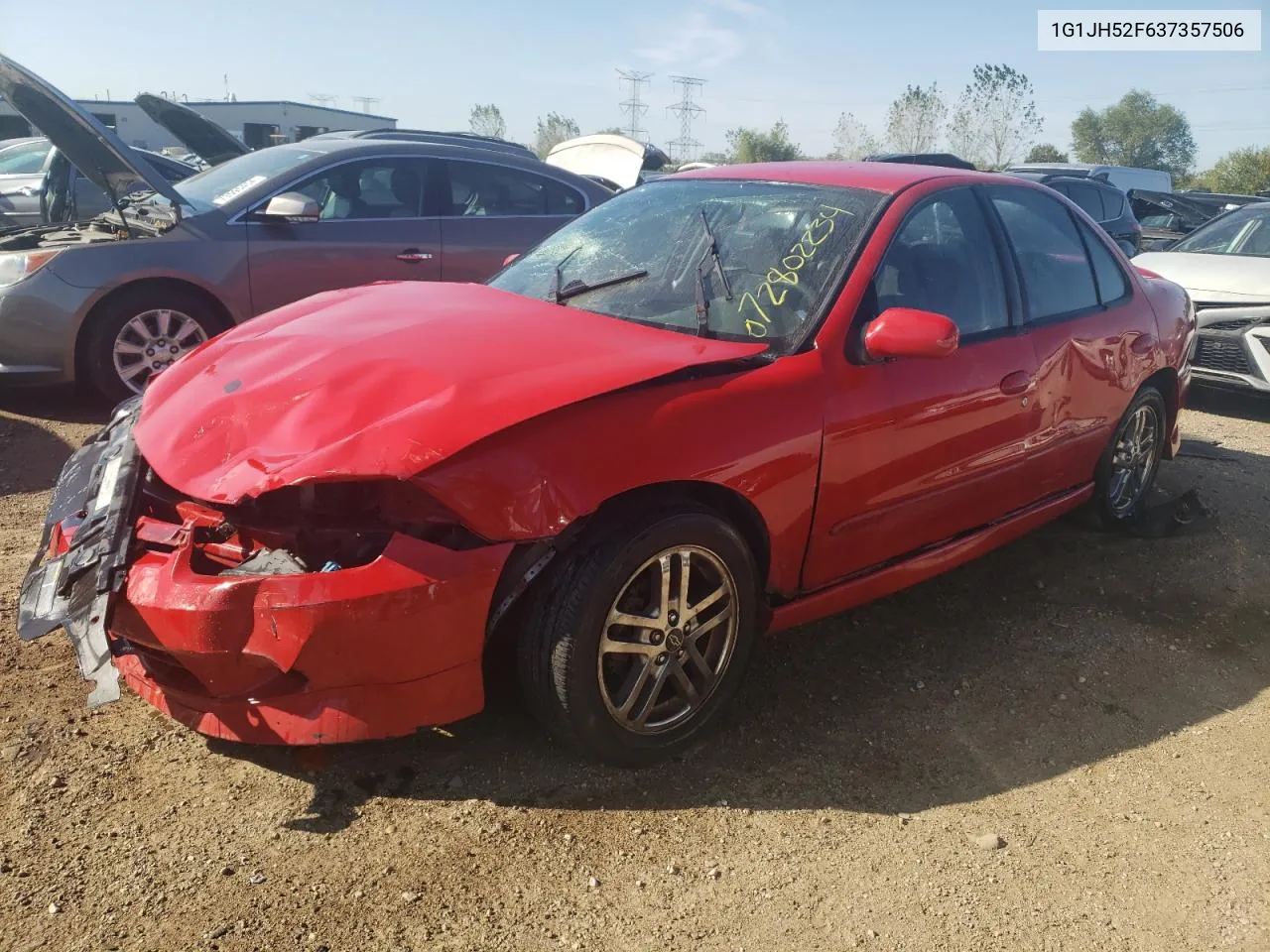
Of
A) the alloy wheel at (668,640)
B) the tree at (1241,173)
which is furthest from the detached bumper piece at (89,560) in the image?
the tree at (1241,173)

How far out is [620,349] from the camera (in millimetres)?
2834

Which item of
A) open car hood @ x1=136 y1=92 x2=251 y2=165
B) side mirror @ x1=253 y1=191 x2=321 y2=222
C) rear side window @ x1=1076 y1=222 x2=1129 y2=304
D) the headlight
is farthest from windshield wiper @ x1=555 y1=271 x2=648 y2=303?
open car hood @ x1=136 y1=92 x2=251 y2=165

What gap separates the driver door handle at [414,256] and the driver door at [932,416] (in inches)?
153

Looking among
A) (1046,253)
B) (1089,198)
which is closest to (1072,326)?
(1046,253)

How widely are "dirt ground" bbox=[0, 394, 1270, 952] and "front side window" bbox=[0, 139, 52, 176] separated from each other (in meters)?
11.0

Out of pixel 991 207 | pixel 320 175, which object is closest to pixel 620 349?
pixel 991 207

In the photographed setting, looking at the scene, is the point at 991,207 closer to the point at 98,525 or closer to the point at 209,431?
the point at 209,431

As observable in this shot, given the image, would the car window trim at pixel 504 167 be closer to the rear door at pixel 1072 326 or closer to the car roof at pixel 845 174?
the car roof at pixel 845 174

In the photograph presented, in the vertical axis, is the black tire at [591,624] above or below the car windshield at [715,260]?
below

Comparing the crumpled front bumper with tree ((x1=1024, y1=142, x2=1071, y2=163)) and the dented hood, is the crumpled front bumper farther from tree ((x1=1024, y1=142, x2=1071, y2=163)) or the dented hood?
tree ((x1=1024, y1=142, x2=1071, y2=163))

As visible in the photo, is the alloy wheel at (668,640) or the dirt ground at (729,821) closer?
the dirt ground at (729,821)

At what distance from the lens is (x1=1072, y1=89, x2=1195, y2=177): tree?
217 ft

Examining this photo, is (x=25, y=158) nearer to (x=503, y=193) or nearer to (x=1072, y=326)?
(x=503, y=193)

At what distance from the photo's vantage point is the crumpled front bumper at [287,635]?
228cm
